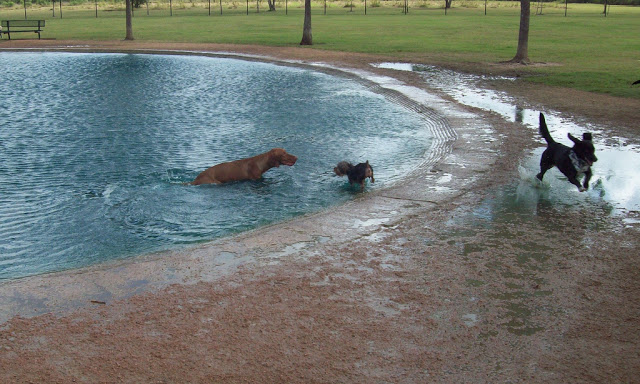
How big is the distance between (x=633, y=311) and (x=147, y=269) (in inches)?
197

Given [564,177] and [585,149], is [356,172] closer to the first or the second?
[585,149]

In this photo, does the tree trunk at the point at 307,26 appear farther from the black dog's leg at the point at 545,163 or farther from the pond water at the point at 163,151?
the black dog's leg at the point at 545,163

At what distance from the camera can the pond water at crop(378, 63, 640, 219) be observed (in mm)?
9008

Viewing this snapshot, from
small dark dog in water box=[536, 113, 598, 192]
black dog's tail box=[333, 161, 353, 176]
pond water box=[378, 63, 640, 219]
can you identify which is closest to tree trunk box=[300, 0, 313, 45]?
pond water box=[378, 63, 640, 219]

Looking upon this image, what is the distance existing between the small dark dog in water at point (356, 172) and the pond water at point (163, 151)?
0.26 meters

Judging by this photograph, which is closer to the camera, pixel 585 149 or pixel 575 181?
pixel 585 149

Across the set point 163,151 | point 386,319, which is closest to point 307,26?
point 163,151

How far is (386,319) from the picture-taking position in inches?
217

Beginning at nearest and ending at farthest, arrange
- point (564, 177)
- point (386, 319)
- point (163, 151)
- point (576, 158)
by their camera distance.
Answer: point (386, 319), point (576, 158), point (564, 177), point (163, 151)

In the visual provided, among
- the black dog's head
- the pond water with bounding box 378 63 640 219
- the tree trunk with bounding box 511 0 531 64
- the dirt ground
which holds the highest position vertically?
the tree trunk with bounding box 511 0 531 64

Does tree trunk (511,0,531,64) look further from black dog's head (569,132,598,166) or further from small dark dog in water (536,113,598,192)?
black dog's head (569,132,598,166)

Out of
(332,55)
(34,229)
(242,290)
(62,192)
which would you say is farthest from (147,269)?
(332,55)

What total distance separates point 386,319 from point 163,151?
854cm

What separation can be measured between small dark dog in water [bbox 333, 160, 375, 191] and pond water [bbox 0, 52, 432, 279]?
10.3 inches
